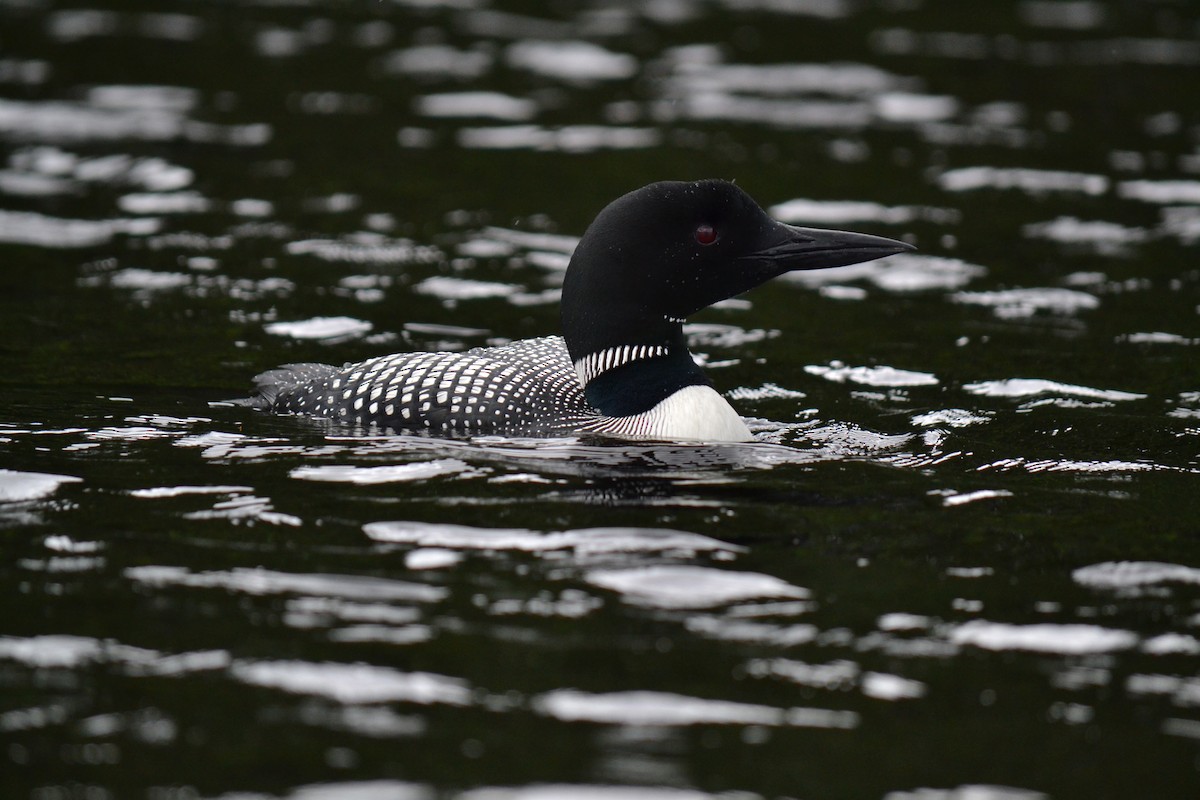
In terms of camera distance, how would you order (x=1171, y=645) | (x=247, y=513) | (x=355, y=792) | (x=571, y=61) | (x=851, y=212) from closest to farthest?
(x=355, y=792), (x=1171, y=645), (x=247, y=513), (x=851, y=212), (x=571, y=61)

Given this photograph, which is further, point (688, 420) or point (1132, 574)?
point (688, 420)

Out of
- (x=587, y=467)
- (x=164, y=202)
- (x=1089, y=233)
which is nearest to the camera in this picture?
(x=587, y=467)

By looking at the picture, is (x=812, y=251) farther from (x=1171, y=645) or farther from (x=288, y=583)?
(x=288, y=583)

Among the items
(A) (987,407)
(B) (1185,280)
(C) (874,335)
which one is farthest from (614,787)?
(B) (1185,280)

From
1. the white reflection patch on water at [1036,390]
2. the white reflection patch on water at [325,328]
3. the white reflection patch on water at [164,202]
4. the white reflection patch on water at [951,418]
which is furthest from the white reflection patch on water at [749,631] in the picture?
the white reflection patch on water at [164,202]

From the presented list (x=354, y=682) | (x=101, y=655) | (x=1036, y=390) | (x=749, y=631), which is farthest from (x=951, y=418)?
(x=101, y=655)

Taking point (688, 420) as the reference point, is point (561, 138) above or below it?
above

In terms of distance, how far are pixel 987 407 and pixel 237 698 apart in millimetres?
3657

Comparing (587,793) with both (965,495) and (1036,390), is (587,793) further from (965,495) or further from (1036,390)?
(1036,390)

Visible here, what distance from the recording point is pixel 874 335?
24.3 ft

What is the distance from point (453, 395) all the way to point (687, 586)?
1.79 m

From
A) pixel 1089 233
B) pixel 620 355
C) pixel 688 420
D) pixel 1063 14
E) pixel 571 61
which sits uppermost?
pixel 1063 14

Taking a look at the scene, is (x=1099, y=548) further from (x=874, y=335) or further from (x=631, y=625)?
(x=874, y=335)

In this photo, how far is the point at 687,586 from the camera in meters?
3.94
